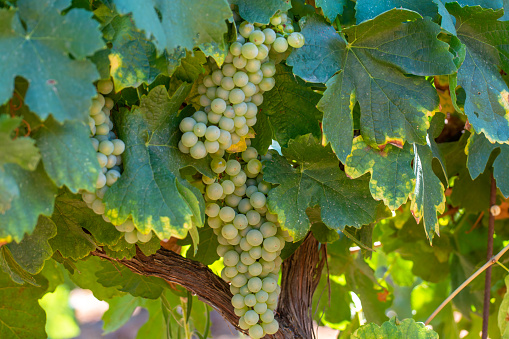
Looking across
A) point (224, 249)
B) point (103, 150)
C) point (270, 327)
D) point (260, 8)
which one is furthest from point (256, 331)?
point (260, 8)

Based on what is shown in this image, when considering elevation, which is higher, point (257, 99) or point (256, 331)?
point (257, 99)

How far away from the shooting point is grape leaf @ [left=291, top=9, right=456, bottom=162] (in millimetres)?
717

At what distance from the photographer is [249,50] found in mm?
668

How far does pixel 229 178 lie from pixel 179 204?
0.46 feet

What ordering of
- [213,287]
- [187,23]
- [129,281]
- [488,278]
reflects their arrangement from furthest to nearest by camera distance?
[488,278]
[129,281]
[213,287]
[187,23]

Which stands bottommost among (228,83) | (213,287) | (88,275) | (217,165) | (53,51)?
(88,275)

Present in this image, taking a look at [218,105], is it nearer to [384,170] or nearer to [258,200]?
[258,200]

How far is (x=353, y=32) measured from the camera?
2.45 feet

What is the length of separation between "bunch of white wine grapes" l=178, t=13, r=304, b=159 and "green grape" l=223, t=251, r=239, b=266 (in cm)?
16

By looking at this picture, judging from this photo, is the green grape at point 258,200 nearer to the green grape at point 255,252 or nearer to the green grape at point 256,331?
the green grape at point 255,252

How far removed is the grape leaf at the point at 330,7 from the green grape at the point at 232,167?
249 mm

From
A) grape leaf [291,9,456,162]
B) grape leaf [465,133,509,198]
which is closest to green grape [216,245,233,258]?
grape leaf [291,9,456,162]

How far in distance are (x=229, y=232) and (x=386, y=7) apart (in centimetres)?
41

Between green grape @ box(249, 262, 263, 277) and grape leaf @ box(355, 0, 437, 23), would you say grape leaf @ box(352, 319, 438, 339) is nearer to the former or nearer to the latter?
green grape @ box(249, 262, 263, 277)
